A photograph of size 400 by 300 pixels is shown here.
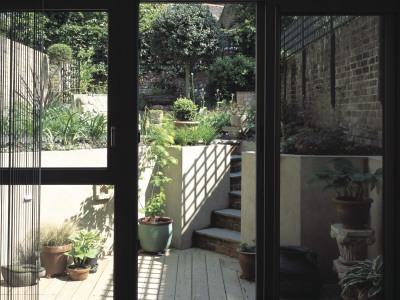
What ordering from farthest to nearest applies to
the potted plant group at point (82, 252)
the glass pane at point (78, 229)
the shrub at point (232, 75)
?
the shrub at point (232, 75) → the potted plant group at point (82, 252) → the glass pane at point (78, 229)

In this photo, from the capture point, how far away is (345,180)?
3.02 m

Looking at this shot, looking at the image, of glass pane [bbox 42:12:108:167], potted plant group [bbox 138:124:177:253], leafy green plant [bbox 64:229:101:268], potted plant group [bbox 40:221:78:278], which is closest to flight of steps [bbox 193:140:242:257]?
potted plant group [bbox 138:124:177:253]

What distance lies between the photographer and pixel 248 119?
25.9ft

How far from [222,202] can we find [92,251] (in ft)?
9.21

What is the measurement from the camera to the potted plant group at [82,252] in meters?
3.72

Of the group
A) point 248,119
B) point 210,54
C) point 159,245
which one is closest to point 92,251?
point 159,245

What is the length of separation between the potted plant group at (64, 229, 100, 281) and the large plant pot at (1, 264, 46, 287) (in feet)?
2.53

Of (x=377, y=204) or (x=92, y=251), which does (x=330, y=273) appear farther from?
(x=92, y=251)

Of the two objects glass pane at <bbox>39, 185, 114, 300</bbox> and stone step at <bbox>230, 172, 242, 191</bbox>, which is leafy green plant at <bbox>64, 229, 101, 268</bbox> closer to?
glass pane at <bbox>39, 185, 114, 300</bbox>

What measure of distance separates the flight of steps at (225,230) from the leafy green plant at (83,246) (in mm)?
2037

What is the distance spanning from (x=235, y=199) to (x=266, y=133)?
3572 mm

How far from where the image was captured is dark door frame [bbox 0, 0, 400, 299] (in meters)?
2.92

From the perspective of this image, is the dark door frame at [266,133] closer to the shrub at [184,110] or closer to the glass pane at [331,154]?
the glass pane at [331,154]

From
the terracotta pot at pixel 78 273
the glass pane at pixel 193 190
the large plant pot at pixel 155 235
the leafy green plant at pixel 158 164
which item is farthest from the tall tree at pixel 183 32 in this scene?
the terracotta pot at pixel 78 273
